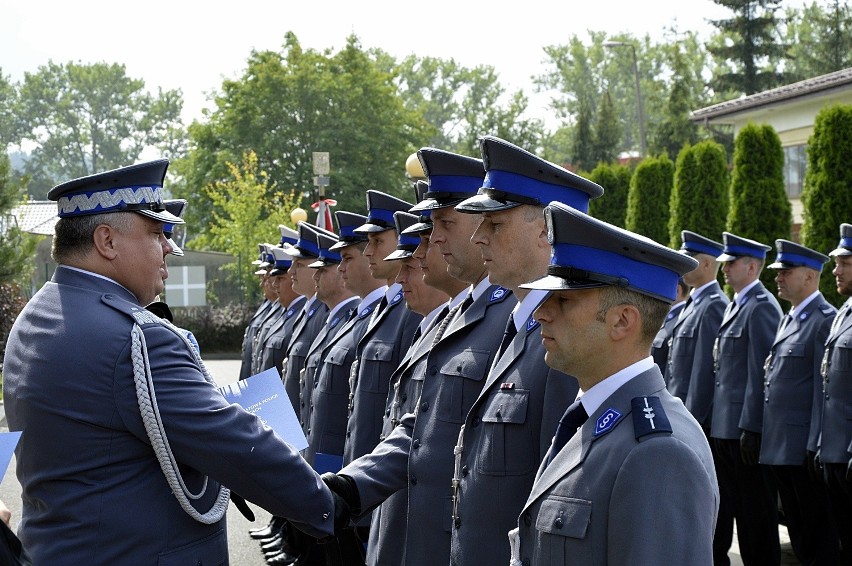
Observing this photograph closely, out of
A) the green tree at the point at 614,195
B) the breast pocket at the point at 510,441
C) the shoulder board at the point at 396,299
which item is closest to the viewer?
the breast pocket at the point at 510,441

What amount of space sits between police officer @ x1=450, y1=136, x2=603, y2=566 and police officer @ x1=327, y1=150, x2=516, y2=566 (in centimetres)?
25

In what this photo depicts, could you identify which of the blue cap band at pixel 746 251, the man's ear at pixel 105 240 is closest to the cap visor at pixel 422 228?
the man's ear at pixel 105 240

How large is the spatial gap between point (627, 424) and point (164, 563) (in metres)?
1.48

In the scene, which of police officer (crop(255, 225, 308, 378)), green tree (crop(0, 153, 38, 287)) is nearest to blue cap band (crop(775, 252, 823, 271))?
police officer (crop(255, 225, 308, 378))

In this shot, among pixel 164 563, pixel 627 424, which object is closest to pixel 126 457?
pixel 164 563

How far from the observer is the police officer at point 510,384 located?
368 centimetres

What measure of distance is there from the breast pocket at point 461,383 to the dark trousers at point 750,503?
4109 millimetres

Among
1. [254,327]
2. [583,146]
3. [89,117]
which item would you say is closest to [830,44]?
[583,146]

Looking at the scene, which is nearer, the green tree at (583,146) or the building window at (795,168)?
the building window at (795,168)

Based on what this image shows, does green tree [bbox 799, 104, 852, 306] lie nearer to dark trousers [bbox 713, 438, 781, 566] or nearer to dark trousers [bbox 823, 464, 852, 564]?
dark trousers [bbox 713, 438, 781, 566]

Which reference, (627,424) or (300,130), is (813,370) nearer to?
(627,424)

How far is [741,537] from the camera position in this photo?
8117 mm

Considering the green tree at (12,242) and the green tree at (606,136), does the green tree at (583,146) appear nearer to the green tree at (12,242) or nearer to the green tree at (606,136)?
the green tree at (606,136)

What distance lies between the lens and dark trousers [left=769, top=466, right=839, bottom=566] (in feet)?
25.6
